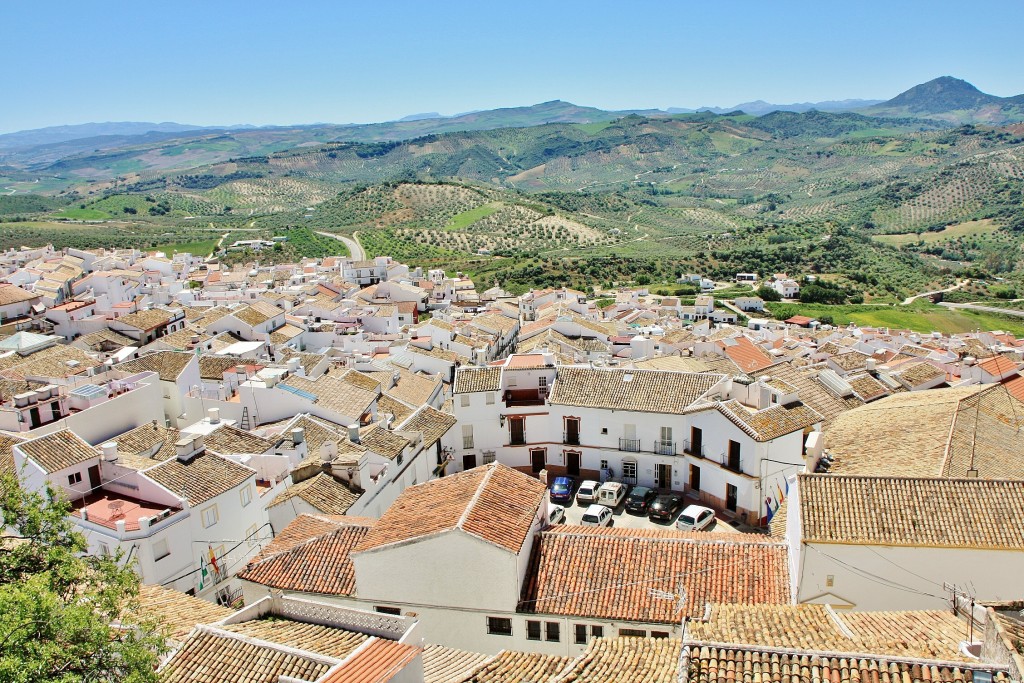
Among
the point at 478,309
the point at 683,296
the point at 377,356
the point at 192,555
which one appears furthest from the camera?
the point at 683,296

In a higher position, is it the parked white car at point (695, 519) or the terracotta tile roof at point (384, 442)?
the terracotta tile roof at point (384, 442)

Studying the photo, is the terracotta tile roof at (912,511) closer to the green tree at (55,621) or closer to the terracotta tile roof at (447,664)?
the terracotta tile roof at (447,664)

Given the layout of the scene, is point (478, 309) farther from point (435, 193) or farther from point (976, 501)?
point (435, 193)

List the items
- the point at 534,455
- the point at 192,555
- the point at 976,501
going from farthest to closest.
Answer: the point at 534,455 → the point at 192,555 → the point at 976,501

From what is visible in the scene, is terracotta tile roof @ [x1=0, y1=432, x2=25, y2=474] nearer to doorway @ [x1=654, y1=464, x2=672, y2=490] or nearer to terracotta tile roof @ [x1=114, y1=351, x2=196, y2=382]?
terracotta tile roof @ [x1=114, y1=351, x2=196, y2=382]

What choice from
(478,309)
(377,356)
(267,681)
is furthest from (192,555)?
(478,309)

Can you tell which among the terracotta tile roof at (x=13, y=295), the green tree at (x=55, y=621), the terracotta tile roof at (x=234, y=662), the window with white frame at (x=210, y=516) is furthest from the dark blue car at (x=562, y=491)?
the terracotta tile roof at (x=13, y=295)
